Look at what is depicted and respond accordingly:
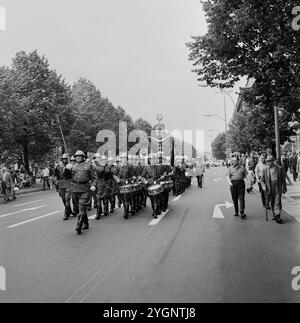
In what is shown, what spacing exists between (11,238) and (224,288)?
5.91 m

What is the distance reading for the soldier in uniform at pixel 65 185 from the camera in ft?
41.4

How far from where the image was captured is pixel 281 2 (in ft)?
36.0

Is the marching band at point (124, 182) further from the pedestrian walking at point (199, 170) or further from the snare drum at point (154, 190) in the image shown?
the pedestrian walking at point (199, 170)

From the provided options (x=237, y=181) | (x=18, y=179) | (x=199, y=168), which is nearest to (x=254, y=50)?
(x=237, y=181)

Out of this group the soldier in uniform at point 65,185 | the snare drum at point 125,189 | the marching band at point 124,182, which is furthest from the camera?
the soldier in uniform at point 65,185

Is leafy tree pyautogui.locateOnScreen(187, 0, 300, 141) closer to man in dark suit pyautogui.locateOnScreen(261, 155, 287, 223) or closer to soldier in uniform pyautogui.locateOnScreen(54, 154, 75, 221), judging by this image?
man in dark suit pyautogui.locateOnScreen(261, 155, 287, 223)

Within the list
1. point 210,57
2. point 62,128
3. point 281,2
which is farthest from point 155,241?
point 62,128

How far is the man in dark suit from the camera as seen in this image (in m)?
10.8

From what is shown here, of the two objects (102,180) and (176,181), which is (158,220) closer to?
(102,180)

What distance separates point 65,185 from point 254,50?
26.6 ft

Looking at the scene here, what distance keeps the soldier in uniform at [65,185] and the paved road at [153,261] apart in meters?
1.31

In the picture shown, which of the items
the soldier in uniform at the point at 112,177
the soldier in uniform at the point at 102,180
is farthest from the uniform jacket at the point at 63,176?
the soldier in uniform at the point at 112,177

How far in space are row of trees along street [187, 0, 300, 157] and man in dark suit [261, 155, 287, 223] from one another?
3.03 metres

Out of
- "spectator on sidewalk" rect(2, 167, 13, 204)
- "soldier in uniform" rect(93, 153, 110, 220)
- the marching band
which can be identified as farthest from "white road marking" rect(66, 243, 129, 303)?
"spectator on sidewalk" rect(2, 167, 13, 204)
